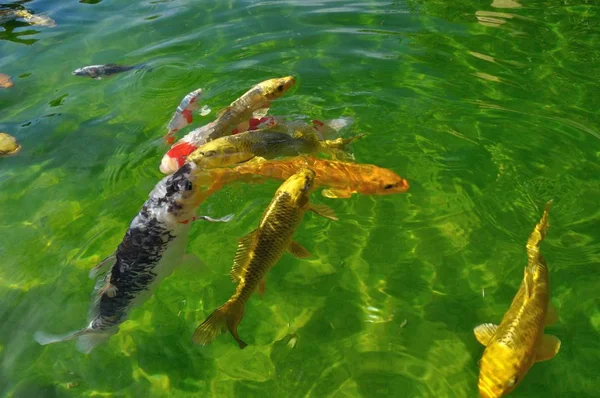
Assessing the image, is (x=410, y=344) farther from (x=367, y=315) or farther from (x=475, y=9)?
(x=475, y=9)

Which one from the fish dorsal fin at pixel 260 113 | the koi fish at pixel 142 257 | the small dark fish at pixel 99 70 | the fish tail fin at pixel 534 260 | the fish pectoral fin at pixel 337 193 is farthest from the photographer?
the small dark fish at pixel 99 70

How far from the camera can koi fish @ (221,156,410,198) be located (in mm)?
4758

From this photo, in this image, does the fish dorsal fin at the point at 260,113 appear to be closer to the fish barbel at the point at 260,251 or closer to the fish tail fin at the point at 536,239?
the fish barbel at the point at 260,251

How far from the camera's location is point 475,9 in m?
9.66

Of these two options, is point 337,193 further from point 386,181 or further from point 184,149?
point 184,149

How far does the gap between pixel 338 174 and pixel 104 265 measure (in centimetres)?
239

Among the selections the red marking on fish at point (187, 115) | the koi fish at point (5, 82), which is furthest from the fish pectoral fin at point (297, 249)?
the koi fish at point (5, 82)

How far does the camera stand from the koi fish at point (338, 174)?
15.6 feet

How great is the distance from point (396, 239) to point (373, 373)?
159 cm

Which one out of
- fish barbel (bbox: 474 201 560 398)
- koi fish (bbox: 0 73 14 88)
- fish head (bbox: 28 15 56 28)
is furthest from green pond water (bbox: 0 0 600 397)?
fish head (bbox: 28 15 56 28)

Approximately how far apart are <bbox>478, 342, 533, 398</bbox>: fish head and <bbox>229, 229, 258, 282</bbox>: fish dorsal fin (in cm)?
200

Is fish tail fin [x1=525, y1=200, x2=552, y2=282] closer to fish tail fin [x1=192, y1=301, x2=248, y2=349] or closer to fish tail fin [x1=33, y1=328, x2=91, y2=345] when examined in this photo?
fish tail fin [x1=192, y1=301, x2=248, y2=349]

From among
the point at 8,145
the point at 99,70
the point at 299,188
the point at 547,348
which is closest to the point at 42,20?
the point at 99,70

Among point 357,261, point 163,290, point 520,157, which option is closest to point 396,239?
point 357,261
